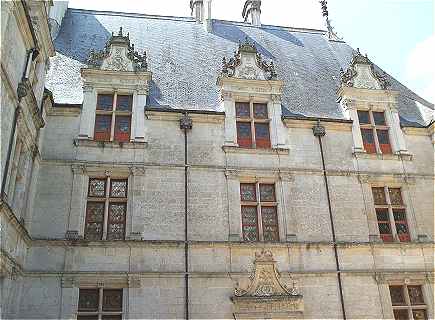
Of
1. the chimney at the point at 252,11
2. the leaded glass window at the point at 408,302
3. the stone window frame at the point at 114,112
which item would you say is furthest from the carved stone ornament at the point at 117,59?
the leaded glass window at the point at 408,302

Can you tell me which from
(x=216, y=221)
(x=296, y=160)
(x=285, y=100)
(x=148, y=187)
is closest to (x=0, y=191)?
(x=148, y=187)

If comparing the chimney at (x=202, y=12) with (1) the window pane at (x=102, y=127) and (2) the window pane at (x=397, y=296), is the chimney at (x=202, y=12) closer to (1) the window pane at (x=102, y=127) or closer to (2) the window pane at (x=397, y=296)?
(1) the window pane at (x=102, y=127)

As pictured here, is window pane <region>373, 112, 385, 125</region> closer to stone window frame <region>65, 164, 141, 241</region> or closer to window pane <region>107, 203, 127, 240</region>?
stone window frame <region>65, 164, 141, 241</region>

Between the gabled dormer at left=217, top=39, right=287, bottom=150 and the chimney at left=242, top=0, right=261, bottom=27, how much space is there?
5271 mm

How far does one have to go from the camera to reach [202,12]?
54.0ft

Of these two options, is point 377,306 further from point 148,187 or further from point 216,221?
point 148,187

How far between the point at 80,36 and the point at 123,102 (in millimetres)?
4185

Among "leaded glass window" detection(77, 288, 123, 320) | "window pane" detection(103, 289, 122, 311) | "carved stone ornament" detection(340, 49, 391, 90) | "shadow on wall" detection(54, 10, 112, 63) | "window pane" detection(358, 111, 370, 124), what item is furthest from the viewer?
"shadow on wall" detection(54, 10, 112, 63)

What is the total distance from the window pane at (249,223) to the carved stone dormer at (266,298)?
0.63 metres

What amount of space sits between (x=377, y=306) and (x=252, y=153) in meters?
4.61

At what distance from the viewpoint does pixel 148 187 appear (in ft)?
34.2

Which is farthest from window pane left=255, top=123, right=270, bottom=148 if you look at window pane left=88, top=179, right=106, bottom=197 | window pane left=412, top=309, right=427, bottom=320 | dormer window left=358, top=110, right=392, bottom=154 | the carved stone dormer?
window pane left=412, top=309, right=427, bottom=320

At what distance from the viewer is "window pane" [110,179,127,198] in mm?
10422

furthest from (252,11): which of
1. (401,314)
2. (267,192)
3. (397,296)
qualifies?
(401,314)
